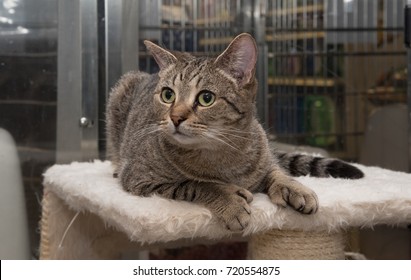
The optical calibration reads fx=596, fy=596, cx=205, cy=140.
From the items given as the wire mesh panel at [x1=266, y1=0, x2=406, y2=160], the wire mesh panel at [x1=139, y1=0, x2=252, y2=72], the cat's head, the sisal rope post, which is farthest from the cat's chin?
the wire mesh panel at [x1=266, y1=0, x2=406, y2=160]

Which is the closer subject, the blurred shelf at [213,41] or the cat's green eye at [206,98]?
the cat's green eye at [206,98]

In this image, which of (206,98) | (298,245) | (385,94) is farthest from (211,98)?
(385,94)

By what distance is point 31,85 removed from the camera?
1.94 m

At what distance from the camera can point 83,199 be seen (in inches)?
52.7

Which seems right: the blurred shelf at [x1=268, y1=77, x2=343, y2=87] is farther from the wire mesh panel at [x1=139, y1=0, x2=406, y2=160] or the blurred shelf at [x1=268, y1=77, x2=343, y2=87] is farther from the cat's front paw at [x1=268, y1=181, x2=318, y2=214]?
the cat's front paw at [x1=268, y1=181, x2=318, y2=214]

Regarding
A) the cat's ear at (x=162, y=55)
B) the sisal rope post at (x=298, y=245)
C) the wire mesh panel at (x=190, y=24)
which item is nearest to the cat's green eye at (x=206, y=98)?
the cat's ear at (x=162, y=55)

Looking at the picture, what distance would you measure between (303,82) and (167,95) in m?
1.06

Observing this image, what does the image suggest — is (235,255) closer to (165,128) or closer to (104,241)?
(104,241)

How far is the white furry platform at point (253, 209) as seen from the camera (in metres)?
1.07

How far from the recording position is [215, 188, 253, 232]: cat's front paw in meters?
1.07

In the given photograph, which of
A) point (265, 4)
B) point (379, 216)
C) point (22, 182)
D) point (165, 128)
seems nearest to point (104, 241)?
point (22, 182)

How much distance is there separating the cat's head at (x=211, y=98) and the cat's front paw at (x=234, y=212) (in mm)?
124

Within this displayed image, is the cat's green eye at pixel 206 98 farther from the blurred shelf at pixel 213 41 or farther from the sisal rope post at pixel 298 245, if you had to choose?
the blurred shelf at pixel 213 41

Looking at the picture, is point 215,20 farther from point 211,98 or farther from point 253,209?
point 253,209
